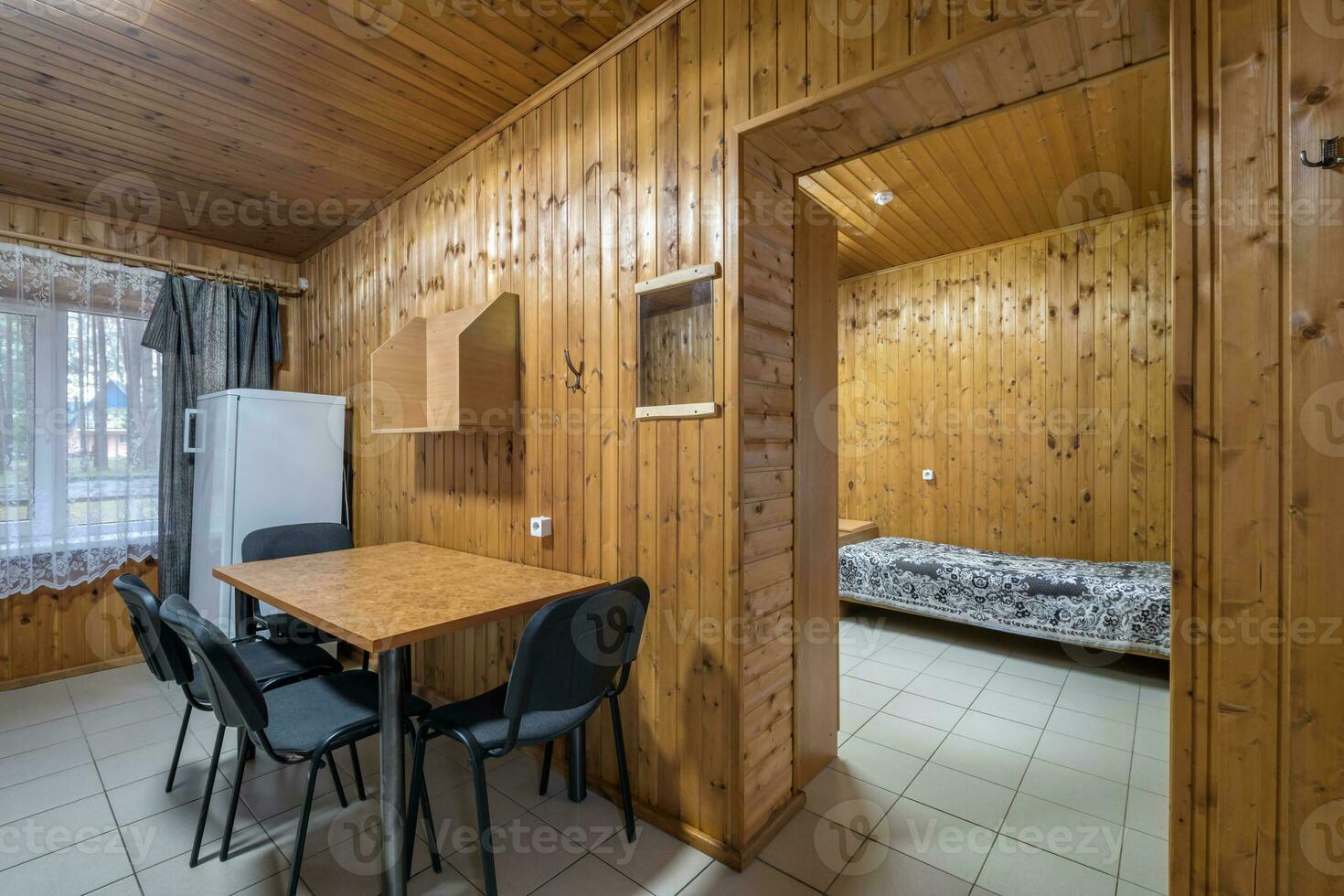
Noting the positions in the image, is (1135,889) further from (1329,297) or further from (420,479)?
(420,479)

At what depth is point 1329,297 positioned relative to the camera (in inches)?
40.8

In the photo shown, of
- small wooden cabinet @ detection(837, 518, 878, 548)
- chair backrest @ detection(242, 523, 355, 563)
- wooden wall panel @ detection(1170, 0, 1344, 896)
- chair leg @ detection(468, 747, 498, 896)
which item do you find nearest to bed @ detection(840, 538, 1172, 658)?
small wooden cabinet @ detection(837, 518, 878, 548)

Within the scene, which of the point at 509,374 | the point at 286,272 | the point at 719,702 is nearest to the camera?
the point at 719,702

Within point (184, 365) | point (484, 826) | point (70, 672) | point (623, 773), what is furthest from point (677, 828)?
point (184, 365)

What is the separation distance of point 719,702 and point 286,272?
432 cm

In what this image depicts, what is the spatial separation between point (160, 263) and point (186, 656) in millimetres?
3013

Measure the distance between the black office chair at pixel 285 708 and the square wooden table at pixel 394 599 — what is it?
112mm

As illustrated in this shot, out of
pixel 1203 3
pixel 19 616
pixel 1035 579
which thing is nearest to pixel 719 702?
pixel 1203 3

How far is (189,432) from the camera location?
3.50 metres

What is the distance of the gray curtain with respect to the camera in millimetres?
3484

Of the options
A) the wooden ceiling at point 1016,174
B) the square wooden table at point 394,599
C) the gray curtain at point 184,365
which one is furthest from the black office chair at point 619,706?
the gray curtain at point 184,365

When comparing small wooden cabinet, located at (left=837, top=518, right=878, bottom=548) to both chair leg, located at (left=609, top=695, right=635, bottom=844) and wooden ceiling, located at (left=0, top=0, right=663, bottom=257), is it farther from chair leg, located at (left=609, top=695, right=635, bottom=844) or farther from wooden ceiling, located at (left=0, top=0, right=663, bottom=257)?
wooden ceiling, located at (left=0, top=0, right=663, bottom=257)

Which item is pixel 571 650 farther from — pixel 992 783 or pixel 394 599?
pixel 992 783

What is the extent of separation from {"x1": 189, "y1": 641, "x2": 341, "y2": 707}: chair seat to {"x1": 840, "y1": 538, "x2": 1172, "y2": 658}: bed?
10.6 feet
